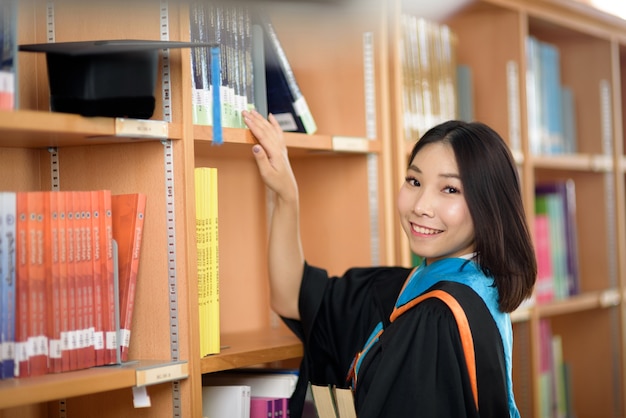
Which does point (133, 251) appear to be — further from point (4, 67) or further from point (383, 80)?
point (383, 80)

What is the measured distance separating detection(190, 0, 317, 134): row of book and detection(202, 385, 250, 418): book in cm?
60

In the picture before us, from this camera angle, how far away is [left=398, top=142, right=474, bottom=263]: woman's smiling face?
1.86 meters

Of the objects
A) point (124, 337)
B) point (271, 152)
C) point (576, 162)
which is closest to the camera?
point (124, 337)

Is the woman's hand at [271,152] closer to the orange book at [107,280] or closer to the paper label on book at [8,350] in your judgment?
the orange book at [107,280]

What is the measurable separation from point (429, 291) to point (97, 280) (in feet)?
2.26

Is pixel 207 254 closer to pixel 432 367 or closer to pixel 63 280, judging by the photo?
pixel 63 280

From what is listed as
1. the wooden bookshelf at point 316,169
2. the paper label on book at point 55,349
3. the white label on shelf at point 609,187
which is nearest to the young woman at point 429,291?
the wooden bookshelf at point 316,169

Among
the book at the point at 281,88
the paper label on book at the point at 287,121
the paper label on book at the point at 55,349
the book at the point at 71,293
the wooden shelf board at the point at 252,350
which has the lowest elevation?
the wooden shelf board at the point at 252,350

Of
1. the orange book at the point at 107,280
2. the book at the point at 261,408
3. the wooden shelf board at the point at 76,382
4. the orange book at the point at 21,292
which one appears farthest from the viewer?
the book at the point at 261,408

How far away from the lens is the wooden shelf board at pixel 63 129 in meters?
1.51

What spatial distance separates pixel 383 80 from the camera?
2320 mm

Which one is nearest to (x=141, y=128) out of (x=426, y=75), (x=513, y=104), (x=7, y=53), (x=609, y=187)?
(x=7, y=53)

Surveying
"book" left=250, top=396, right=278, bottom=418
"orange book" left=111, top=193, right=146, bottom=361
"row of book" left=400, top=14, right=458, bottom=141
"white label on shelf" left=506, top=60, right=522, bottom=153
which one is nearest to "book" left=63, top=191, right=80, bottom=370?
"orange book" left=111, top=193, right=146, bottom=361

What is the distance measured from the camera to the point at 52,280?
1.61m
